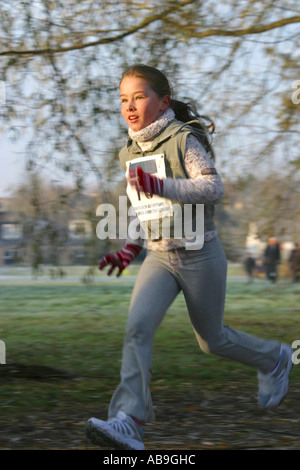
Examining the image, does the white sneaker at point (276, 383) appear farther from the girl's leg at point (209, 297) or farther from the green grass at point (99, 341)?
the green grass at point (99, 341)

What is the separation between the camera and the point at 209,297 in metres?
4.33

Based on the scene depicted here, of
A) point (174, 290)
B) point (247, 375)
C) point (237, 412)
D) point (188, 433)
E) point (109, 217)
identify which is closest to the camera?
point (174, 290)

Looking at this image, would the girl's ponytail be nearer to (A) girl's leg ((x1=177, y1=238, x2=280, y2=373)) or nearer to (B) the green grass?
(A) girl's leg ((x1=177, y1=238, x2=280, y2=373))

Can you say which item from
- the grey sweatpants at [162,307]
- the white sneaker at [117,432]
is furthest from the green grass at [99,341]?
the white sneaker at [117,432]

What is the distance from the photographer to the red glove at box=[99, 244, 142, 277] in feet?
14.8

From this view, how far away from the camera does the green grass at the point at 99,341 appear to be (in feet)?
20.0

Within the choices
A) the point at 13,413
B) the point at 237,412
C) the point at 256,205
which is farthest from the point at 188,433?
the point at 256,205

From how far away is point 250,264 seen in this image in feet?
29.4

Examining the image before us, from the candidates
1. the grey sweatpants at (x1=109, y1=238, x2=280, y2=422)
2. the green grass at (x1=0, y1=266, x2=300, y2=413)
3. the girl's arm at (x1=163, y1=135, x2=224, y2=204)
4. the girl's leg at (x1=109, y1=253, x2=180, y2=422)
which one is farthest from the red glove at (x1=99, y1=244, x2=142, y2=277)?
the green grass at (x1=0, y1=266, x2=300, y2=413)

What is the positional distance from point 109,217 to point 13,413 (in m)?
2.30

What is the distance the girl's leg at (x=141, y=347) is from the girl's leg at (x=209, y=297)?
0.12 metres

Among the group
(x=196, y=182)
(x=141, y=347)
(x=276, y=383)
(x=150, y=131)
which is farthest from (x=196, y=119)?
(x=276, y=383)

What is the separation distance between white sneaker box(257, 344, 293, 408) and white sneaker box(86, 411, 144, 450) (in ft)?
3.59

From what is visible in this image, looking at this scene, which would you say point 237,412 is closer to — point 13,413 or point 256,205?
point 13,413
